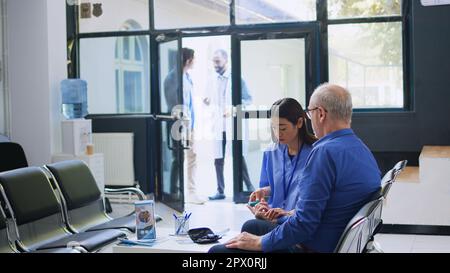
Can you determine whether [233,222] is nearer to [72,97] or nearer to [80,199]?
[72,97]

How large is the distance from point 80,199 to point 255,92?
3.81 m

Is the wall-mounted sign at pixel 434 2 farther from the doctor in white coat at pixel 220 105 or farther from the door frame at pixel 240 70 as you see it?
the doctor in white coat at pixel 220 105

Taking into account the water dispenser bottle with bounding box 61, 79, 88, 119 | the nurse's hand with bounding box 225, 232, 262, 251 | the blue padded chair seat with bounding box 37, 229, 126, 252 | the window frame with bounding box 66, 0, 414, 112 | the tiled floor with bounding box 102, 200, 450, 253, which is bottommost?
the tiled floor with bounding box 102, 200, 450, 253

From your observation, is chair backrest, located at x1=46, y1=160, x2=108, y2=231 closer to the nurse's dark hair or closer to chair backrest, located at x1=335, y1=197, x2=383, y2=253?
the nurse's dark hair

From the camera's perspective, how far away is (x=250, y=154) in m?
7.77

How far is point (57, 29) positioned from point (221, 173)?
8.79 ft

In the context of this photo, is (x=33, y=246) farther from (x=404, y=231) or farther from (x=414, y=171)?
(x=414, y=171)

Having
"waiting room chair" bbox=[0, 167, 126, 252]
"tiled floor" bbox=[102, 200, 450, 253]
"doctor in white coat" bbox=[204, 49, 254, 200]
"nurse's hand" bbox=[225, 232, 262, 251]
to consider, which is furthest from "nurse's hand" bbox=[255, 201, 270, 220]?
"doctor in white coat" bbox=[204, 49, 254, 200]

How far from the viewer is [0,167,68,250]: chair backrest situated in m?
3.77

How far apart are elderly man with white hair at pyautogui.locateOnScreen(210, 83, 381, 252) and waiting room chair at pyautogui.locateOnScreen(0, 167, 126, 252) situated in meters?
1.42

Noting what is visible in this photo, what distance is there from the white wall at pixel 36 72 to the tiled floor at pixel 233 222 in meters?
1.16

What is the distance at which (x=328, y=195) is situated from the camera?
278 centimetres

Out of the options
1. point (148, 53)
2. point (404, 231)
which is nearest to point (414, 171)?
point (404, 231)

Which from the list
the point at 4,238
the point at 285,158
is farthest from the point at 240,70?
the point at 4,238
